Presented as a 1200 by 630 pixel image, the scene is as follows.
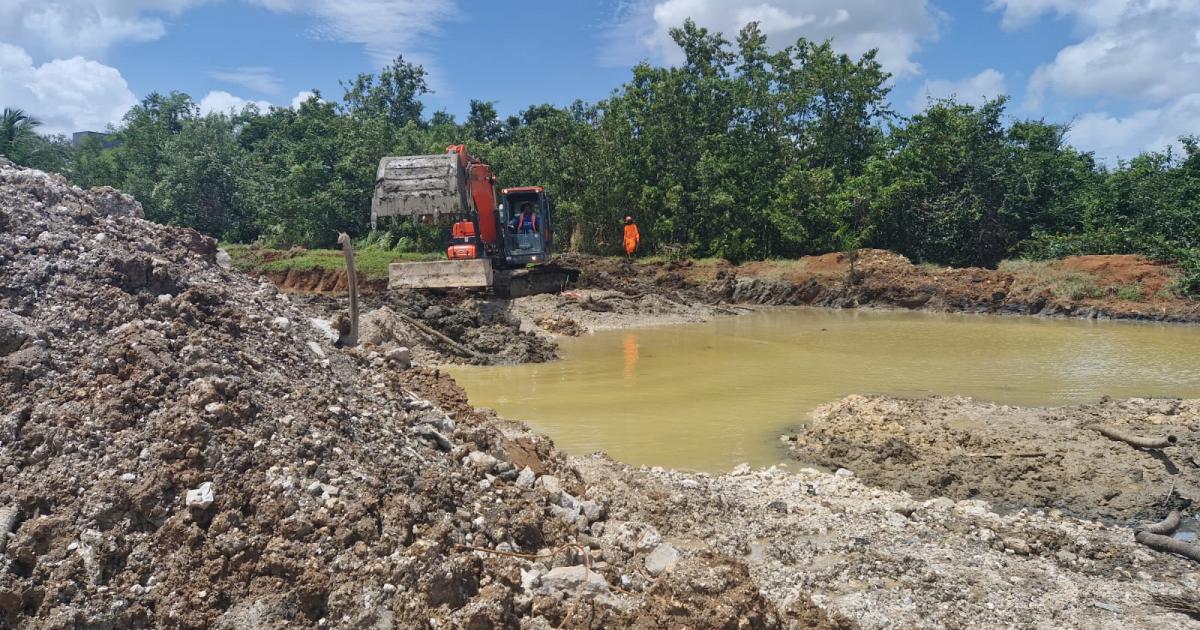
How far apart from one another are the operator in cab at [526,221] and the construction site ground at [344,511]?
42.6 feet

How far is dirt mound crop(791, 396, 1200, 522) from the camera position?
691cm

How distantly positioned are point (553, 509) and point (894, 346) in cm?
1239

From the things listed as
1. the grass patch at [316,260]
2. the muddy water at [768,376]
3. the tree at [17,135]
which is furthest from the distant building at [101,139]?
the muddy water at [768,376]

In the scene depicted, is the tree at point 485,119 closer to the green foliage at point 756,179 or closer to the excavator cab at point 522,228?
the green foliage at point 756,179

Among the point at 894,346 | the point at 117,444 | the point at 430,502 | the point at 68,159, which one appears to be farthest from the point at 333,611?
the point at 68,159

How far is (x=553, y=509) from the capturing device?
513 centimetres

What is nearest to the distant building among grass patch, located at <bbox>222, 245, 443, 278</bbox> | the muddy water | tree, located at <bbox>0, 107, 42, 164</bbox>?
tree, located at <bbox>0, 107, 42, 164</bbox>

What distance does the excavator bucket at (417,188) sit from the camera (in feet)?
53.6

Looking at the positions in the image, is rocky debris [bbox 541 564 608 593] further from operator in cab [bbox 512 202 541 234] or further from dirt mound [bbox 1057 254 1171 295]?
dirt mound [bbox 1057 254 1171 295]

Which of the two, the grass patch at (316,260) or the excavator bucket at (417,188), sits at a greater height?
the excavator bucket at (417,188)

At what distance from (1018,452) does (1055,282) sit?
54.2 feet

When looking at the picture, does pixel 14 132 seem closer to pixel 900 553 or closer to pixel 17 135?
pixel 17 135

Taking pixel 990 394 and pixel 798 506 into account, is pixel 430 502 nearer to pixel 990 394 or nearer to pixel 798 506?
pixel 798 506

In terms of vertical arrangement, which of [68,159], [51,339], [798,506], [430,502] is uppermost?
[68,159]
